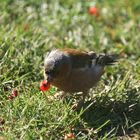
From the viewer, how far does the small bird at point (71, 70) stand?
6508 millimetres

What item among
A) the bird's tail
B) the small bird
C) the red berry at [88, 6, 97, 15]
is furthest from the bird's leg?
the red berry at [88, 6, 97, 15]

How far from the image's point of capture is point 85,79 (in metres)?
6.89

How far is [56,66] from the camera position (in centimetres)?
651

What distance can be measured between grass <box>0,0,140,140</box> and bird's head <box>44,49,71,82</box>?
306mm

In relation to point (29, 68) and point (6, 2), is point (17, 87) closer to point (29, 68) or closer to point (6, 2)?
point (29, 68)

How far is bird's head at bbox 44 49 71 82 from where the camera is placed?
646 cm

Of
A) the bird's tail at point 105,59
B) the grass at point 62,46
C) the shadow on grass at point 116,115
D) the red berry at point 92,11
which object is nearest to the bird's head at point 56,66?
the grass at point 62,46

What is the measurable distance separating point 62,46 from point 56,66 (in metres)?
2.35

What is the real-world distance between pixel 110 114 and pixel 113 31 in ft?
10.7

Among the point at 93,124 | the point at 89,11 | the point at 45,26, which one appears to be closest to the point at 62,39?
the point at 45,26

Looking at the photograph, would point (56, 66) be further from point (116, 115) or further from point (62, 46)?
point (62, 46)

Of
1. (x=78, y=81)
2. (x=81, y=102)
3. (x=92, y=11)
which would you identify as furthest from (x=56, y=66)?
(x=92, y=11)

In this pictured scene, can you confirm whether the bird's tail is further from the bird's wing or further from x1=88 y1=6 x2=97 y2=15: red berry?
x1=88 y1=6 x2=97 y2=15: red berry

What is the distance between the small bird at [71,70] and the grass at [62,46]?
0.20 meters
